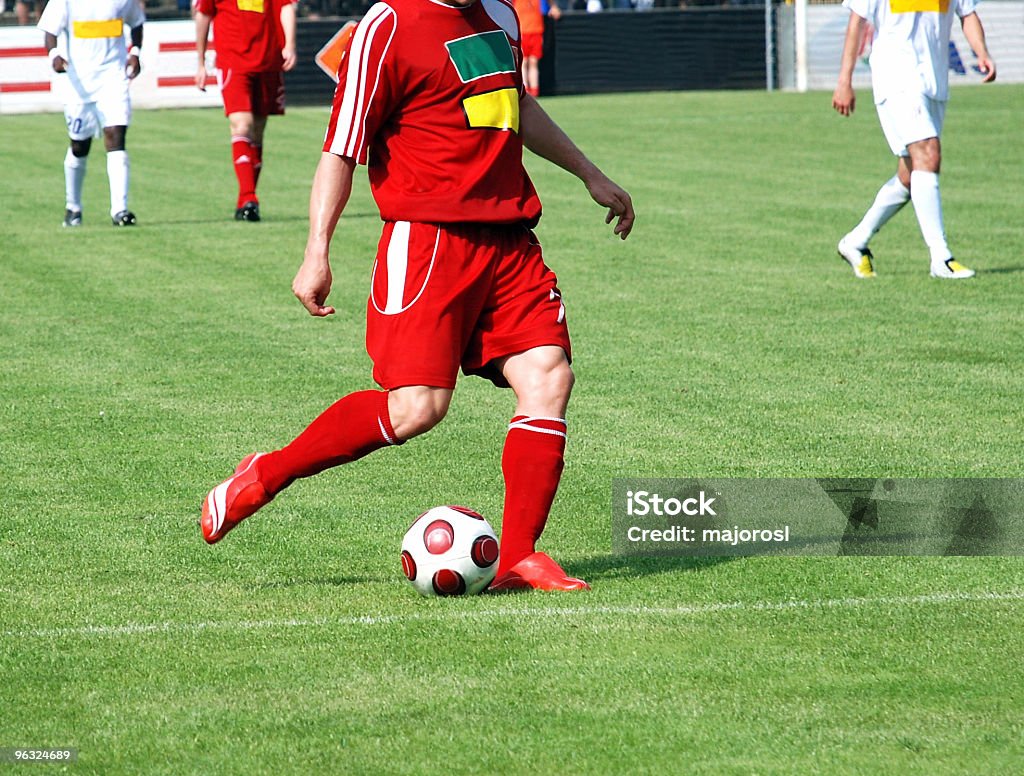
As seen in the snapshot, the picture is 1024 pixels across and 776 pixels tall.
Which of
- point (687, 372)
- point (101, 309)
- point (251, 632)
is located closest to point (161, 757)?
point (251, 632)

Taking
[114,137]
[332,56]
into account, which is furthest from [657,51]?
[114,137]

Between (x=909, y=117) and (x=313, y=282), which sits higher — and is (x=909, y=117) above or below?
below

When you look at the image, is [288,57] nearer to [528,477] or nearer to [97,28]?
[97,28]

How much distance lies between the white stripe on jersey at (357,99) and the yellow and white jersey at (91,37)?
1032cm

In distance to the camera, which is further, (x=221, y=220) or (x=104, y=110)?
(x=221, y=220)

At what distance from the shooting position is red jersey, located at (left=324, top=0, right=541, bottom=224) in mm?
4871

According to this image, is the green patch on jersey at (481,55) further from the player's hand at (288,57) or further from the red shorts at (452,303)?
the player's hand at (288,57)

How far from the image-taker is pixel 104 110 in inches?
579

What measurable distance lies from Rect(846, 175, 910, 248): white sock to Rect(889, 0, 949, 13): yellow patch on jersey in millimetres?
1063

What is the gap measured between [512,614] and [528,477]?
44cm

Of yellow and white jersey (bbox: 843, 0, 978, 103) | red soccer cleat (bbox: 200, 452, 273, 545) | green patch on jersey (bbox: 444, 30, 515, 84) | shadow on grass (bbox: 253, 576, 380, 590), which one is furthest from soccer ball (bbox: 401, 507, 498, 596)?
yellow and white jersey (bbox: 843, 0, 978, 103)

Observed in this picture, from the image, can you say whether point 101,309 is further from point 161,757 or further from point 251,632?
point 161,757

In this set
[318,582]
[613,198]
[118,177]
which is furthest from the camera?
[118,177]

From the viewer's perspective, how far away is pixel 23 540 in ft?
18.4
